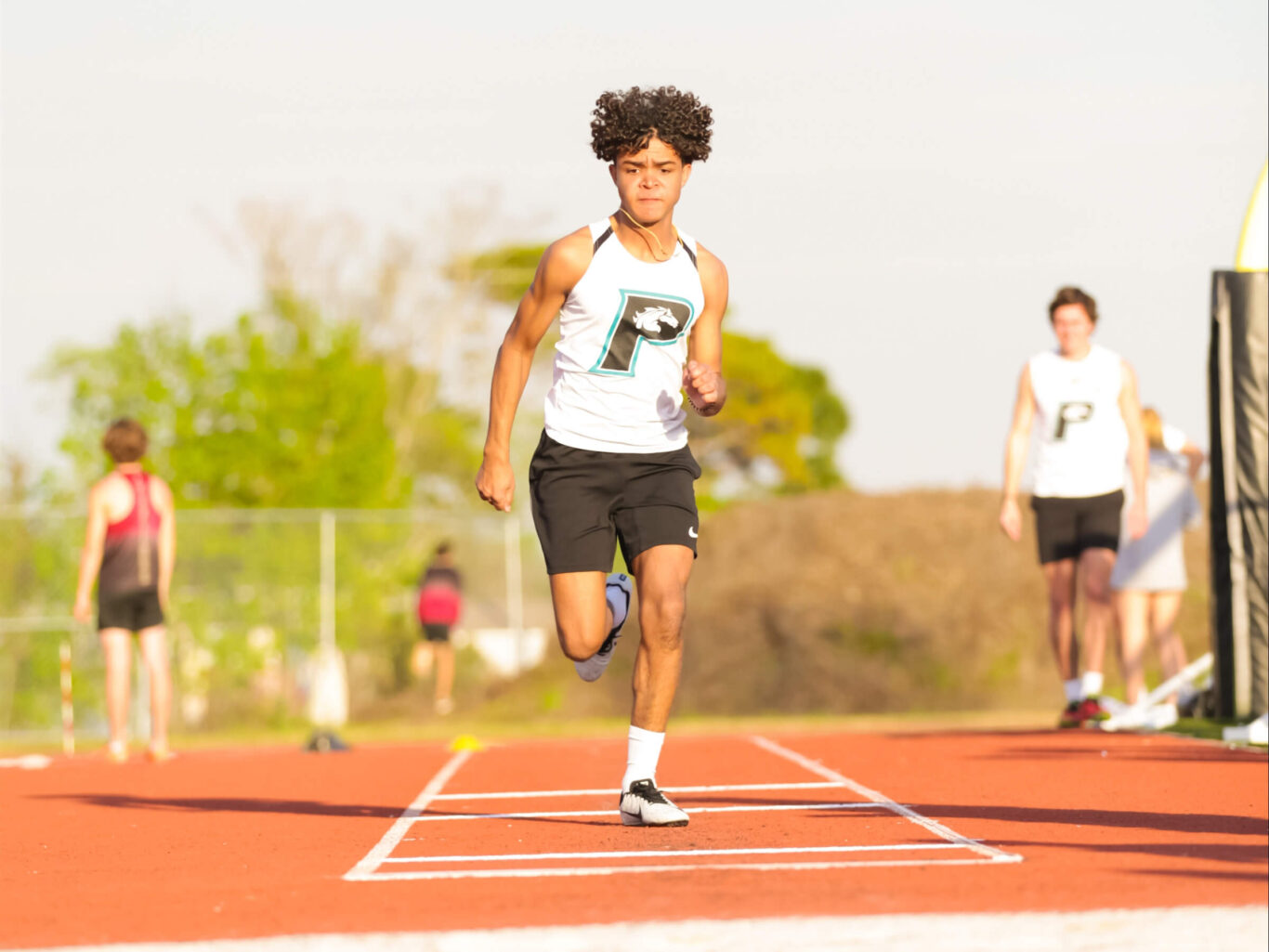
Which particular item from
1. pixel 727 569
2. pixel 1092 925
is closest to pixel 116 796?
pixel 1092 925

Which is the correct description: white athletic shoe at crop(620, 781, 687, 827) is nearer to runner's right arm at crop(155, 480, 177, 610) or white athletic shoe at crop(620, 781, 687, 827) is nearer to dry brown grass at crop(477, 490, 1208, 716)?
runner's right arm at crop(155, 480, 177, 610)

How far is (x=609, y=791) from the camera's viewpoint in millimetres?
8523

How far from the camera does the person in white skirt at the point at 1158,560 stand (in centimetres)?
1201

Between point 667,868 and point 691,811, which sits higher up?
point 667,868

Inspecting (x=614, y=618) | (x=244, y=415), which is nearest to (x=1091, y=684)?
(x=614, y=618)

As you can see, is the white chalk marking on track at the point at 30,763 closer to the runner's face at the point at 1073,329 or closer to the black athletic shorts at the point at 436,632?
the runner's face at the point at 1073,329

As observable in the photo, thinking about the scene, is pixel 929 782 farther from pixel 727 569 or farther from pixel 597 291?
pixel 727 569

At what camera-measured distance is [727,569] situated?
25.4m

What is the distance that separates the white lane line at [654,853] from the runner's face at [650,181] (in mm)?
2252

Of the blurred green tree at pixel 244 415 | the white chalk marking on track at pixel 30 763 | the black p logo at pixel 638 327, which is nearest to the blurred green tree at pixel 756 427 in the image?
the blurred green tree at pixel 244 415

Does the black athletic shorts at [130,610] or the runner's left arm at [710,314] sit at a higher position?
the runner's left arm at [710,314]

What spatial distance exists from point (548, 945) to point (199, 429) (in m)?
22.8

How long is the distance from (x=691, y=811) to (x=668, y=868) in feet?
7.18

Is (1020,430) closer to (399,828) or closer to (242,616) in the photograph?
(399,828)
